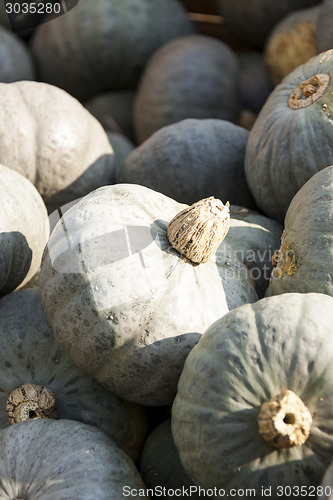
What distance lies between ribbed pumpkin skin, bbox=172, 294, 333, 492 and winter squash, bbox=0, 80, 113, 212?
4.61 ft

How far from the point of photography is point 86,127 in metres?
2.86

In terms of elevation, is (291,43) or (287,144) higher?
(287,144)

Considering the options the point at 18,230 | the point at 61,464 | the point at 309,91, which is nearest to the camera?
the point at 61,464

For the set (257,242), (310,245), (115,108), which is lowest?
(115,108)

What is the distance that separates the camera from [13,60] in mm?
3967

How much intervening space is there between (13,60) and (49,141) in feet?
5.23

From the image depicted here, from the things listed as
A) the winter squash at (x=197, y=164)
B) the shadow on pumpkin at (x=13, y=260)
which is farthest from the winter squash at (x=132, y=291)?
the winter squash at (x=197, y=164)

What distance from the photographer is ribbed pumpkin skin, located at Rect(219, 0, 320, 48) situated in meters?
4.29

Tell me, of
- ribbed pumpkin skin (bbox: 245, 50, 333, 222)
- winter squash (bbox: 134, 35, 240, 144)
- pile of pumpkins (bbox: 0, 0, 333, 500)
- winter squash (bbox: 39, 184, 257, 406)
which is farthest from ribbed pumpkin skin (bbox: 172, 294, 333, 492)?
winter squash (bbox: 134, 35, 240, 144)

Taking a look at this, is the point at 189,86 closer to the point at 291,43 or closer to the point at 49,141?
the point at 291,43

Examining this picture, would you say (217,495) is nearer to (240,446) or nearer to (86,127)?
(240,446)

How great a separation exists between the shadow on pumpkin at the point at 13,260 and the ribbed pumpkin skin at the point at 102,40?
246cm

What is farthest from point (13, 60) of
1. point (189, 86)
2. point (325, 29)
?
point (325, 29)

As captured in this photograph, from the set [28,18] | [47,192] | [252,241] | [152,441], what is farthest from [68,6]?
[152,441]
